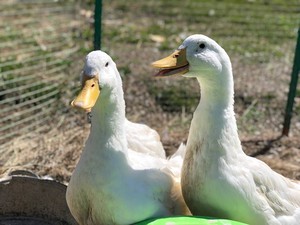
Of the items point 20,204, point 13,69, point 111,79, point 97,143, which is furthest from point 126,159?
point 13,69

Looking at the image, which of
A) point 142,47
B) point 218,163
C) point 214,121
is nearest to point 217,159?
point 218,163

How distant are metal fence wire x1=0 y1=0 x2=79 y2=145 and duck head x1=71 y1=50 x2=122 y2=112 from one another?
86.3 inches

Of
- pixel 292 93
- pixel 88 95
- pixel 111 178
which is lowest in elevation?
pixel 292 93

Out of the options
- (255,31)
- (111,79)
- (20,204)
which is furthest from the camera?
(255,31)

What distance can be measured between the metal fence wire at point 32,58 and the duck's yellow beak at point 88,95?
2270 millimetres

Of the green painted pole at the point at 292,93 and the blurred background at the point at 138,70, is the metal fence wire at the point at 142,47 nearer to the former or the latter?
the blurred background at the point at 138,70

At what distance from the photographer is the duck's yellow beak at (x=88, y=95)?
2.50 meters

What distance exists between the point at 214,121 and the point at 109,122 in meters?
0.48

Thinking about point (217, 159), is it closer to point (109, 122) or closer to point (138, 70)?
point (109, 122)

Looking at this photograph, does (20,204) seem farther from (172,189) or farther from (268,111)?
(268,111)

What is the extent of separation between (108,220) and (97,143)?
0.35m

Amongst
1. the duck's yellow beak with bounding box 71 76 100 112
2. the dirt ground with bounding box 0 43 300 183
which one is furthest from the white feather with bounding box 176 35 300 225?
the dirt ground with bounding box 0 43 300 183

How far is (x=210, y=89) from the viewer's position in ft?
9.39

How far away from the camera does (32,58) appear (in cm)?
599
